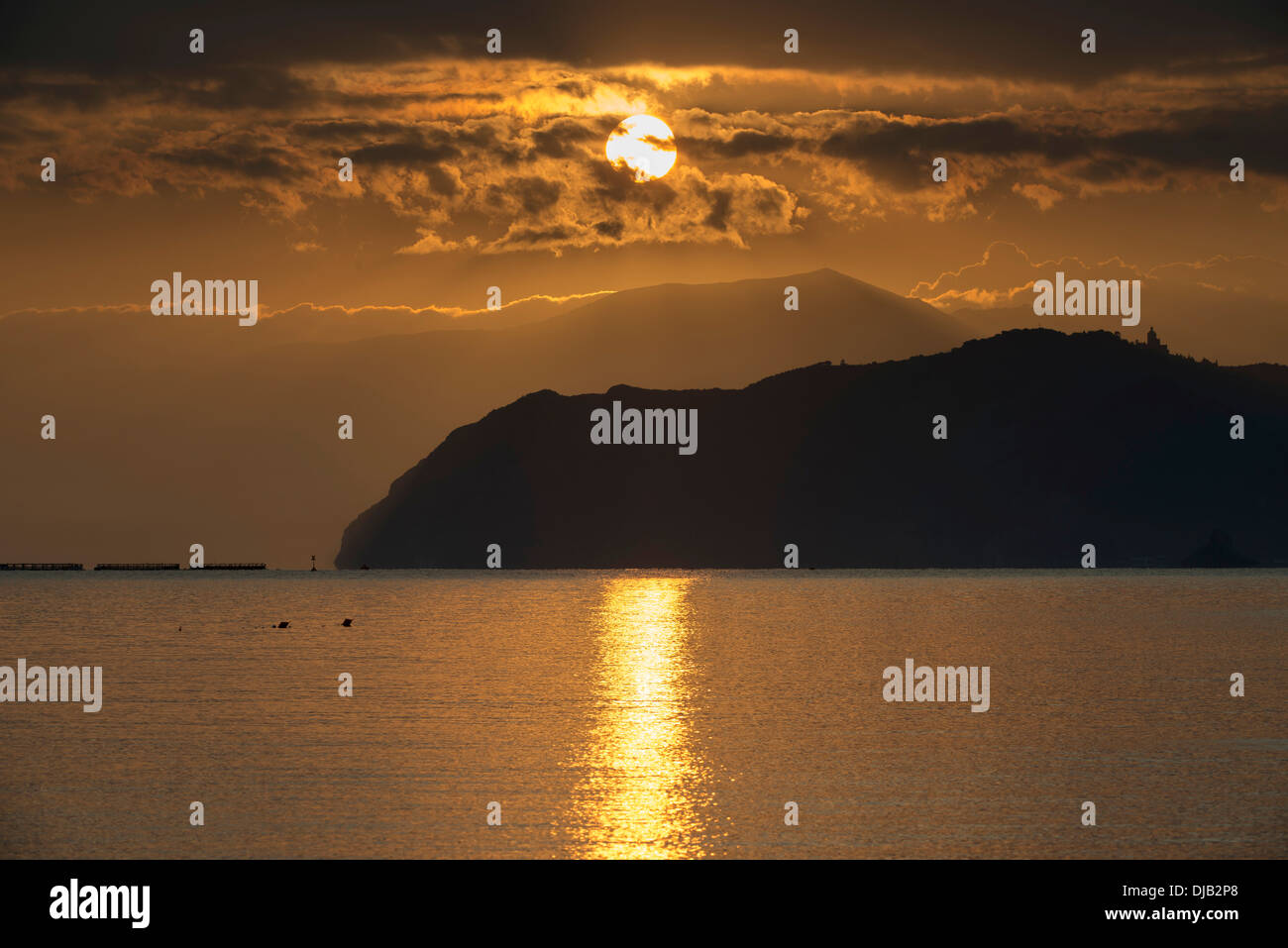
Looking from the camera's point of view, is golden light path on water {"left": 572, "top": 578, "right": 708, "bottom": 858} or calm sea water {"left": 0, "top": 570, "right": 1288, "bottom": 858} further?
calm sea water {"left": 0, "top": 570, "right": 1288, "bottom": 858}

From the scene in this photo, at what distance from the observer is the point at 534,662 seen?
121 m

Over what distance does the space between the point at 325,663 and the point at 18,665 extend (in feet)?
88.6

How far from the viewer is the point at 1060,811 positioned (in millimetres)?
51156

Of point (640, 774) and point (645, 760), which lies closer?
point (640, 774)

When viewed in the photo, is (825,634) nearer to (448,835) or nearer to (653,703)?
(653,703)

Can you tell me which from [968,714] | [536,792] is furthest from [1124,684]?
[536,792]

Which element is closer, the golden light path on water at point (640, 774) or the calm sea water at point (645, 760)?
the golden light path on water at point (640, 774)
